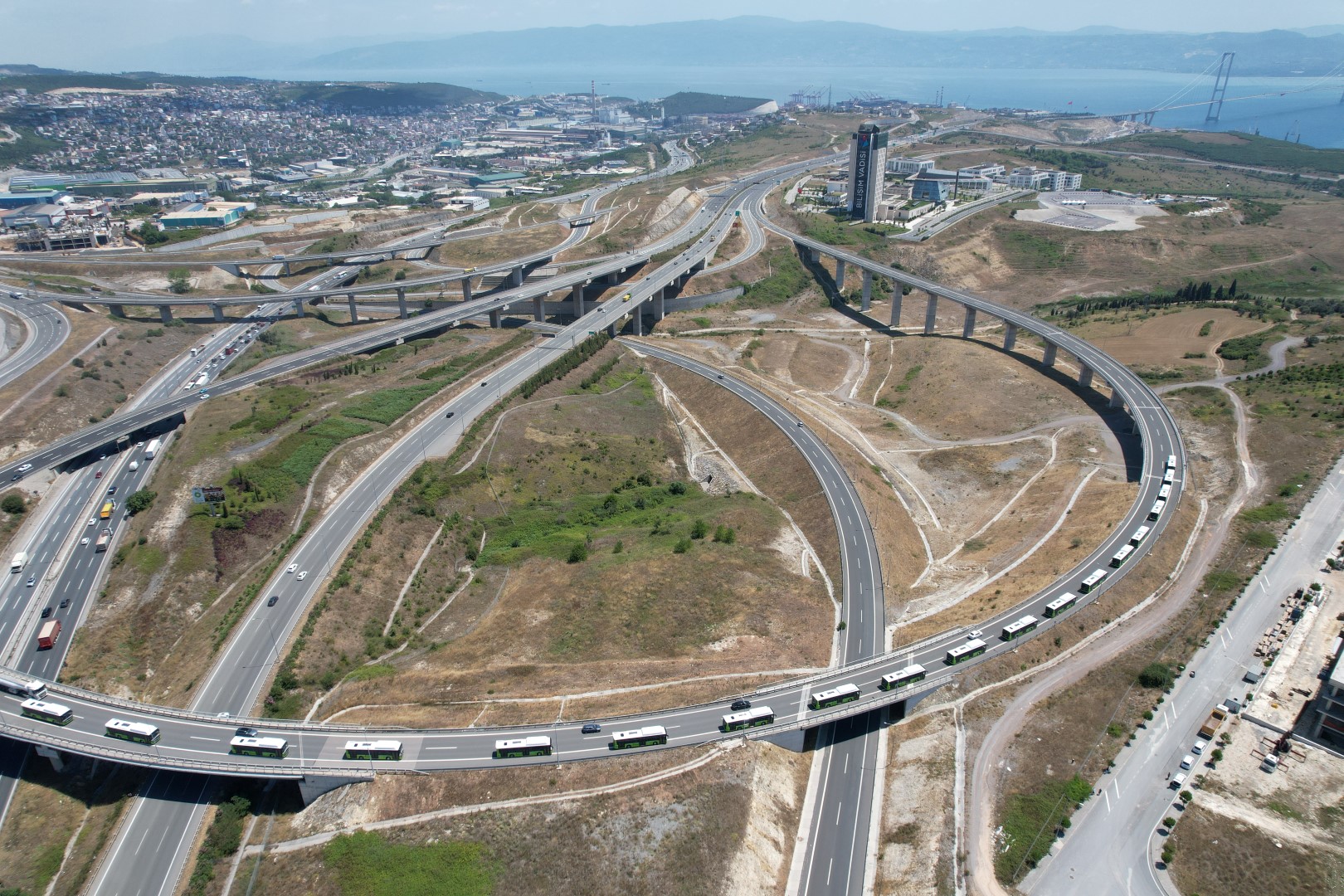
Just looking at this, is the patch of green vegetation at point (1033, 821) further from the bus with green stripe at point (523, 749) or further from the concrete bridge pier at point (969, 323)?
the concrete bridge pier at point (969, 323)

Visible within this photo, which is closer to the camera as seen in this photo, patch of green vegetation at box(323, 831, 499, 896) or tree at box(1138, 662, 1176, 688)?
patch of green vegetation at box(323, 831, 499, 896)

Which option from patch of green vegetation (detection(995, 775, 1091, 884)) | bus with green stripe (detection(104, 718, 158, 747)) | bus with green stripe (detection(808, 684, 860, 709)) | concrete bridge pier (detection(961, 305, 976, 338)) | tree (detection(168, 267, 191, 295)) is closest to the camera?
patch of green vegetation (detection(995, 775, 1091, 884))

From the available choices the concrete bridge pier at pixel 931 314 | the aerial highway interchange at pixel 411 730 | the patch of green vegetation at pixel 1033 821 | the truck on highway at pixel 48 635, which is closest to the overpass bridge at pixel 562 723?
the aerial highway interchange at pixel 411 730

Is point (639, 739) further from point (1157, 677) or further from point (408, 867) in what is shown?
point (1157, 677)

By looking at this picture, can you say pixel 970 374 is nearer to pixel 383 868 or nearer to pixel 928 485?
pixel 928 485

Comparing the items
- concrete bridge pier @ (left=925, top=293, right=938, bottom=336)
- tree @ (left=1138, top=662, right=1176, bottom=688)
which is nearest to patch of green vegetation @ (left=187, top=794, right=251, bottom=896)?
tree @ (left=1138, top=662, right=1176, bottom=688)

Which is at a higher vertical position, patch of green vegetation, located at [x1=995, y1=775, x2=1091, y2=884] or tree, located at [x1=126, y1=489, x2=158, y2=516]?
patch of green vegetation, located at [x1=995, y1=775, x2=1091, y2=884]

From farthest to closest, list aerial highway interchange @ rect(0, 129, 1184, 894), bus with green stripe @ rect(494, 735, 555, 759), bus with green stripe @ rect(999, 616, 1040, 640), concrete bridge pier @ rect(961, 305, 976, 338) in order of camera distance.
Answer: concrete bridge pier @ rect(961, 305, 976, 338)
bus with green stripe @ rect(999, 616, 1040, 640)
aerial highway interchange @ rect(0, 129, 1184, 894)
bus with green stripe @ rect(494, 735, 555, 759)

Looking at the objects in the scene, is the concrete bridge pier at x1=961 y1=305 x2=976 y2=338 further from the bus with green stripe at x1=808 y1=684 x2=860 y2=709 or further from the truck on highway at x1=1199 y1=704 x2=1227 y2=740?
the bus with green stripe at x1=808 y1=684 x2=860 y2=709

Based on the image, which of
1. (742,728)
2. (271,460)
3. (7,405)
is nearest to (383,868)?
(742,728)
